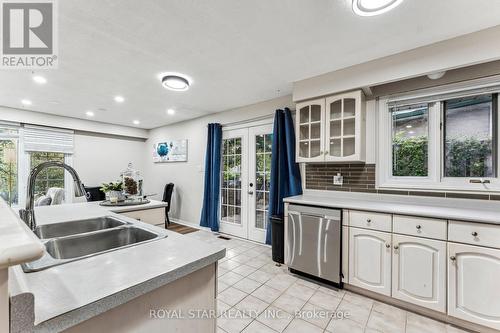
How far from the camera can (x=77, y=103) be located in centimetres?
377

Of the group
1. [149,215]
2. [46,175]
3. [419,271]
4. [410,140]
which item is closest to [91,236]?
[149,215]

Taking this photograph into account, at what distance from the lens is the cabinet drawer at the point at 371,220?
6.63 ft

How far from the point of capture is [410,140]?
96.4 inches

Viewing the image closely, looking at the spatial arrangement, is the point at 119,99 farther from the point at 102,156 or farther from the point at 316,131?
the point at 316,131

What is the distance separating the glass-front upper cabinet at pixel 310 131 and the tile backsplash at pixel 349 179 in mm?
284

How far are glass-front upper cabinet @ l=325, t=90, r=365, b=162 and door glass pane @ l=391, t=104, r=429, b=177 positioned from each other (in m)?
0.37

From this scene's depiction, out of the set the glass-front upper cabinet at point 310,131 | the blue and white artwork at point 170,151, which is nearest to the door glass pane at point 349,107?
the glass-front upper cabinet at point 310,131

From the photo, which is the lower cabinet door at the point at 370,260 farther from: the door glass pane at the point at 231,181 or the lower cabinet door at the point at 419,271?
the door glass pane at the point at 231,181

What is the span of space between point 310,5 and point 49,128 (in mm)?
5306

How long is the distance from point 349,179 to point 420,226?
972mm

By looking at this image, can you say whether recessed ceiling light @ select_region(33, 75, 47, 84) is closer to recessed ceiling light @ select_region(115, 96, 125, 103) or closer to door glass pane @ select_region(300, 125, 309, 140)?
recessed ceiling light @ select_region(115, 96, 125, 103)

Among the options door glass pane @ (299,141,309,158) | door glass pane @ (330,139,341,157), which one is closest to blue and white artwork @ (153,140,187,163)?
door glass pane @ (299,141,309,158)

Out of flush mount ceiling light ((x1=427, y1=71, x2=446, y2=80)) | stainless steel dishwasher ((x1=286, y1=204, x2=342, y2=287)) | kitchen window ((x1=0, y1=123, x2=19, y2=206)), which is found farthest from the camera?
kitchen window ((x1=0, y1=123, x2=19, y2=206))

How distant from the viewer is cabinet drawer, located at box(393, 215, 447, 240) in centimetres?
179
